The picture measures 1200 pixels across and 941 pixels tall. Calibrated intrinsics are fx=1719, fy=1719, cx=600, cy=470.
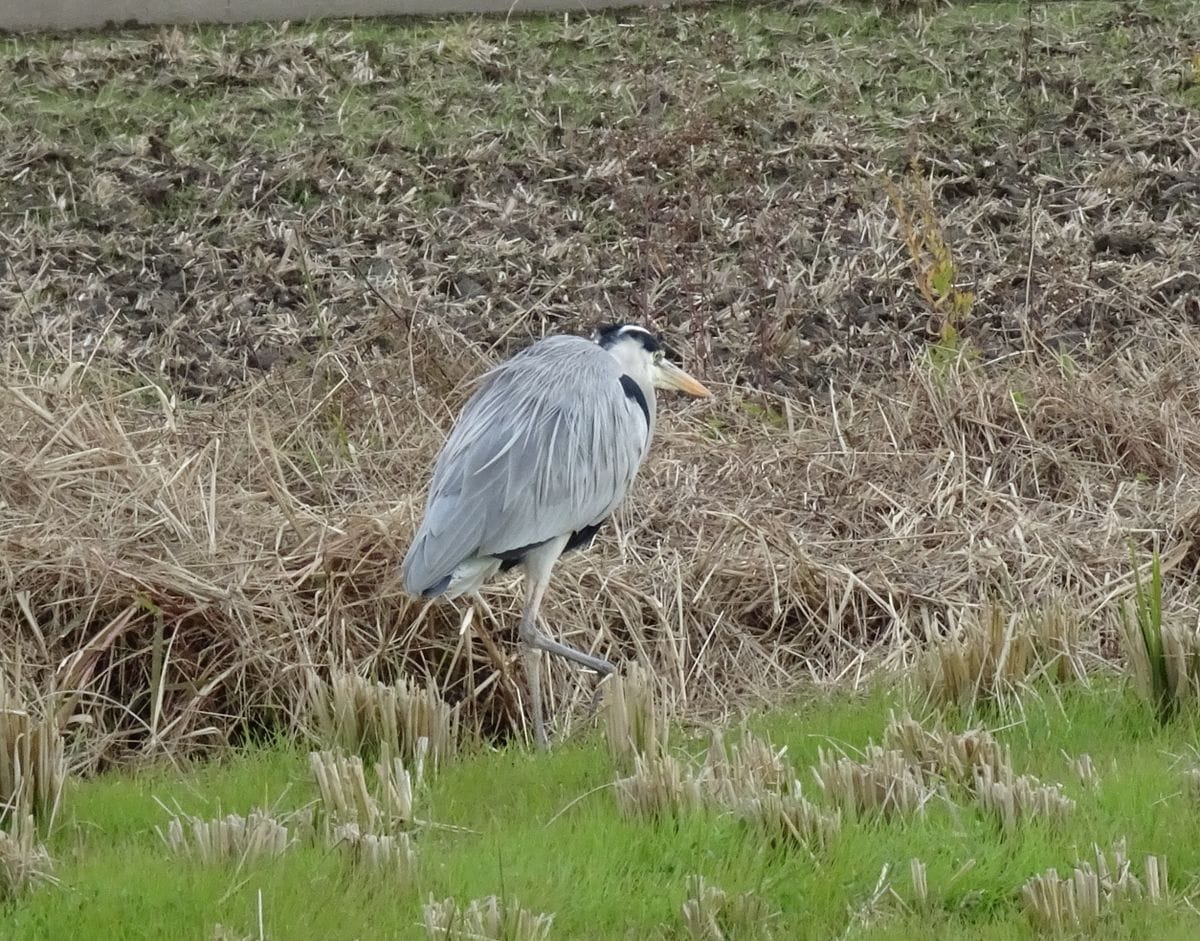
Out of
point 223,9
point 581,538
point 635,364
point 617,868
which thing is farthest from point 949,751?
point 223,9

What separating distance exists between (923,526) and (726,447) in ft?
3.34

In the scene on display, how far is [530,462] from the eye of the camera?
561 cm

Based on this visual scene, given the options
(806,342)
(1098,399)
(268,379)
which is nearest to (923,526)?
(1098,399)

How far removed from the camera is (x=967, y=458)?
7066mm

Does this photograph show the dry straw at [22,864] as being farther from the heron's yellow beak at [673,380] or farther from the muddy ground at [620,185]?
the muddy ground at [620,185]

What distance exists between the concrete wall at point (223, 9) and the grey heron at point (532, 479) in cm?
835

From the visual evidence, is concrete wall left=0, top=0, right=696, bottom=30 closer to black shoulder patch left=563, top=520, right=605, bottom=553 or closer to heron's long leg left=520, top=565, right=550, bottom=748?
black shoulder patch left=563, top=520, right=605, bottom=553

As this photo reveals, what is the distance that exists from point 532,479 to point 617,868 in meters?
2.07

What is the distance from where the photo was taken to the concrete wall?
45.1ft

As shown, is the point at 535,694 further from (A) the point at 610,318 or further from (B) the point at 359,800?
(A) the point at 610,318

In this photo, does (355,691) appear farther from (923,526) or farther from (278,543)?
(923,526)

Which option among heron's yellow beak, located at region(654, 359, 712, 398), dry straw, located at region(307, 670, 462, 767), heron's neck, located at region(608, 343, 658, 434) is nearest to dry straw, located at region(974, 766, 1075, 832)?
dry straw, located at region(307, 670, 462, 767)

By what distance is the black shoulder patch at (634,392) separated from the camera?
242 inches

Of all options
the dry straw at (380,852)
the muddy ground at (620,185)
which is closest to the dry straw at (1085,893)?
the dry straw at (380,852)
